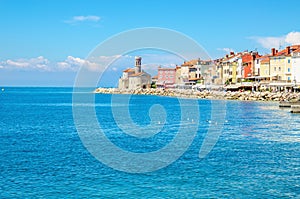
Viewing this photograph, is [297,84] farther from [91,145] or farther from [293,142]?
[91,145]

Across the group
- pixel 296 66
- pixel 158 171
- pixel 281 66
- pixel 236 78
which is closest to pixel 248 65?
pixel 236 78

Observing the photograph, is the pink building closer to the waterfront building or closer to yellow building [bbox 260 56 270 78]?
the waterfront building

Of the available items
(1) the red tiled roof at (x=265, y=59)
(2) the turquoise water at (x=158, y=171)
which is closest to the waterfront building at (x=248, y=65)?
(1) the red tiled roof at (x=265, y=59)

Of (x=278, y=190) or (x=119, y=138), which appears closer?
(x=278, y=190)

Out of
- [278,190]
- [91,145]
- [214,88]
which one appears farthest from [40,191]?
[214,88]

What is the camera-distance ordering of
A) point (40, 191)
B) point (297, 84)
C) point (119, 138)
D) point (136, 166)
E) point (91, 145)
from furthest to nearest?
point (297, 84), point (119, 138), point (91, 145), point (136, 166), point (40, 191)

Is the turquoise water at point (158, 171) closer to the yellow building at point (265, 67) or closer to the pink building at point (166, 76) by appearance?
the yellow building at point (265, 67)

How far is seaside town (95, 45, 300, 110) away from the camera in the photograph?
264ft

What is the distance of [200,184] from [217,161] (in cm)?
449

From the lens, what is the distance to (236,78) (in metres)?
102

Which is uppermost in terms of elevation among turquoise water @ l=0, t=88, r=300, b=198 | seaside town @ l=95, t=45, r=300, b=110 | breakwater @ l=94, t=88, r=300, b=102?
seaside town @ l=95, t=45, r=300, b=110

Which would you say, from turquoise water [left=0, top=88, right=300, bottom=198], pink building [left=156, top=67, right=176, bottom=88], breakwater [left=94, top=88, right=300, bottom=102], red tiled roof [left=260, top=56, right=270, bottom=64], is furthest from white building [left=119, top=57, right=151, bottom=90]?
turquoise water [left=0, top=88, right=300, bottom=198]

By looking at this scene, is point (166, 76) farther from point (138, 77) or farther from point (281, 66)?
point (281, 66)

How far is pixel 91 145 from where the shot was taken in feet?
89.4
